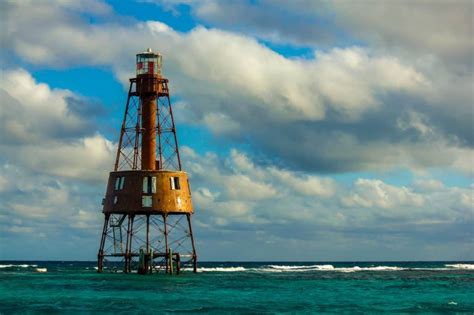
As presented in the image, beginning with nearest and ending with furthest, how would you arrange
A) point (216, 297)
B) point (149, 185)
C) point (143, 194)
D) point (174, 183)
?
point (216, 297), point (143, 194), point (149, 185), point (174, 183)

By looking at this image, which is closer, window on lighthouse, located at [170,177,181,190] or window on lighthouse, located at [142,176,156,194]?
window on lighthouse, located at [142,176,156,194]

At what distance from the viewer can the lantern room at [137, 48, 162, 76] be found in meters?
78.6

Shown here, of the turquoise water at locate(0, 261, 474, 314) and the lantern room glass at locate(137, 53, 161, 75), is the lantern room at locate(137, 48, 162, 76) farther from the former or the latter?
the turquoise water at locate(0, 261, 474, 314)

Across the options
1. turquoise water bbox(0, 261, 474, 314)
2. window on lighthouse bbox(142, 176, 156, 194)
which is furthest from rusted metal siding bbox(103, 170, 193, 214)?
turquoise water bbox(0, 261, 474, 314)

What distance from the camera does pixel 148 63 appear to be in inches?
3113

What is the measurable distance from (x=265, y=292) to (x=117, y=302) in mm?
14427

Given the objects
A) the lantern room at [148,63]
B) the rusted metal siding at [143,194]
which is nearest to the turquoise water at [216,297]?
the rusted metal siding at [143,194]

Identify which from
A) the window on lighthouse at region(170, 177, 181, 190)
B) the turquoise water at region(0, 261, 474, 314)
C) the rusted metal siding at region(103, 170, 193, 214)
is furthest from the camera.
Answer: the window on lighthouse at region(170, 177, 181, 190)

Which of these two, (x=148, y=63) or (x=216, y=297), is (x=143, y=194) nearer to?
(x=148, y=63)

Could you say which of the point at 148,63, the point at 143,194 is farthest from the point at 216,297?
the point at 148,63

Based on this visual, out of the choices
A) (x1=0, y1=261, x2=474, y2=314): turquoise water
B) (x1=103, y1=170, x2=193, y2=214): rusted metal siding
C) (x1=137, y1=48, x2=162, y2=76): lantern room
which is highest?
(x1=137, y1=48, x2=162, y2=76): lantern room

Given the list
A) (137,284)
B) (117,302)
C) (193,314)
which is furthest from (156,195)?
(193,314)

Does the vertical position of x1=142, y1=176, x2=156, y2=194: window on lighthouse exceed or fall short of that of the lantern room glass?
it falls short

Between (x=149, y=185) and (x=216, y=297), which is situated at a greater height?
(x=149, y=185)
